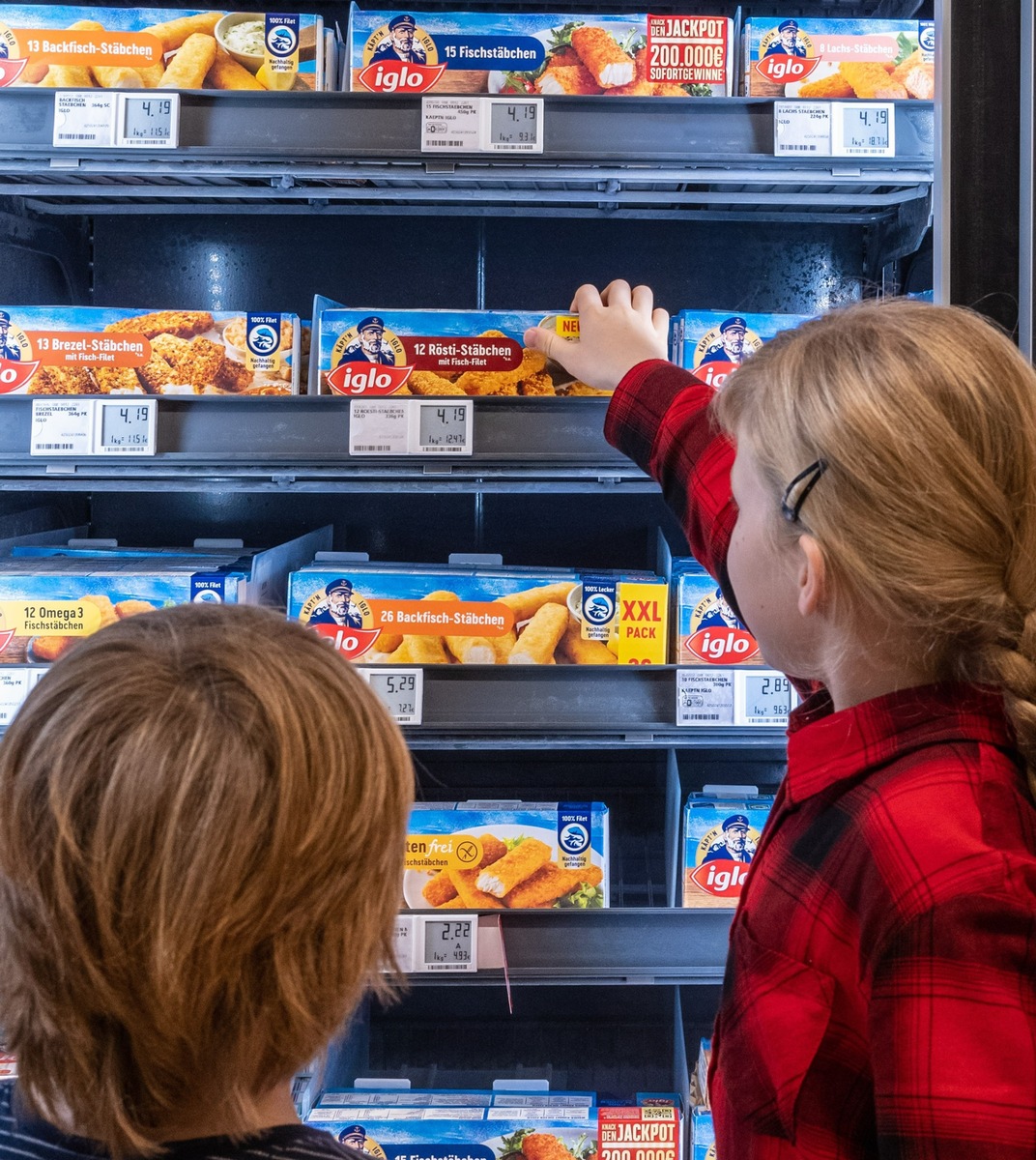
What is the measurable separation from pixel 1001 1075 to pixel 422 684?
2.93 feet

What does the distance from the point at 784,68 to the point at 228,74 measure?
705mm

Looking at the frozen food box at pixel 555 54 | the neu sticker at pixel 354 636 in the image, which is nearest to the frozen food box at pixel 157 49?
the frozen food box at pixel 555 54

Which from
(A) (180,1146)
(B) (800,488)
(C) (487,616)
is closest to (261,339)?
(C) (487,616)

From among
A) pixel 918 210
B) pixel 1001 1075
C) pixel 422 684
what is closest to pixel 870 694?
pixel 1001 1075

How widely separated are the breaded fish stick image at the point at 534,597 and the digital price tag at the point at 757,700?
25 centimetres

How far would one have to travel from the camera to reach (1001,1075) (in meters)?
0.65

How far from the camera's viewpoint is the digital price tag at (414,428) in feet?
4.52

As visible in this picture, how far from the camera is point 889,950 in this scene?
69cm

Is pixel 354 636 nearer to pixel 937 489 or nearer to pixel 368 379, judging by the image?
pixel 368 379

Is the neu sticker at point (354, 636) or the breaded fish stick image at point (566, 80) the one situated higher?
the breaded fish stick image at point (566, 80)

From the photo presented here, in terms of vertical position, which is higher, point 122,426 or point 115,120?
point 115,120

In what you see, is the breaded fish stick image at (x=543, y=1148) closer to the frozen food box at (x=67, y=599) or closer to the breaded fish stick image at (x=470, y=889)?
the breaded fish stick image at (x=470, y=889)

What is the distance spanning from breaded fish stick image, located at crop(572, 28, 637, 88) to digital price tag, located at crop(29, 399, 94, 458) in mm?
761

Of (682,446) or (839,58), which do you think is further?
Answer: (839,58)
